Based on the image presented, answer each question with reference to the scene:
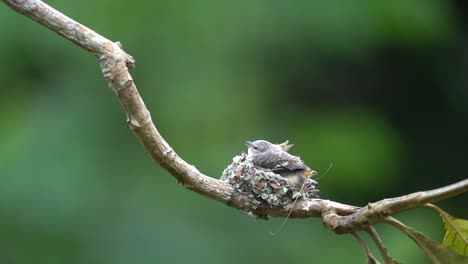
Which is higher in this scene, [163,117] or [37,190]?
[163,117]

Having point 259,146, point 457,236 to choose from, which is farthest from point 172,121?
point 457,236

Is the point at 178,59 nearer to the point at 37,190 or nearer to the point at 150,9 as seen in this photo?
the point at 150,9

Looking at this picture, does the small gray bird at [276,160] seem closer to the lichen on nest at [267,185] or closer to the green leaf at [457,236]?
the lichen on nest at [267,185]

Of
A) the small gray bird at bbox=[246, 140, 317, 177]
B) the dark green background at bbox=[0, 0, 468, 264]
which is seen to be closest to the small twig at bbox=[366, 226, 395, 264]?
the small gray bird at bbox=[246, 140, 317, 177]

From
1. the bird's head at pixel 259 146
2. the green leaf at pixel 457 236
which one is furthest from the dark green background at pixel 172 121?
the green leaf at pixel 457 236

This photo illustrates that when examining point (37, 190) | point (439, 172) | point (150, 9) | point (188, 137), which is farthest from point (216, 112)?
point (439, 172)
